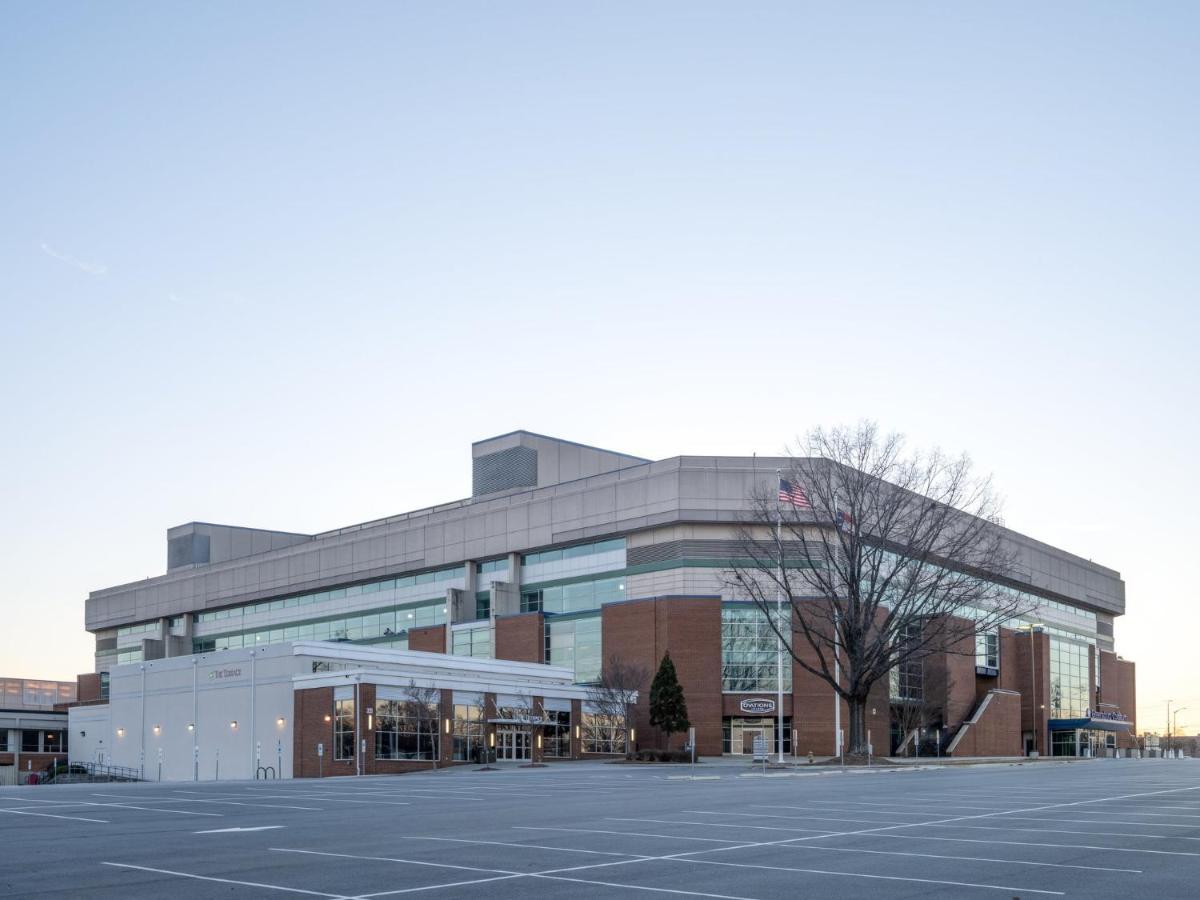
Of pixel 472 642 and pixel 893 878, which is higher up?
pixel 893 878

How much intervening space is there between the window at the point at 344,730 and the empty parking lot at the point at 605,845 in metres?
30.8

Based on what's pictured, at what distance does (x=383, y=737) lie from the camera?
61.4 metres

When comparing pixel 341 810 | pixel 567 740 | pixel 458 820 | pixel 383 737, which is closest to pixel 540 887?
pixel 458 820

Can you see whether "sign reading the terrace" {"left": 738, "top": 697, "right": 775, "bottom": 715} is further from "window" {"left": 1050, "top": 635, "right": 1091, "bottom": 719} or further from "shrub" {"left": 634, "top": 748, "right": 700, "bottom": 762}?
"window" {"left": 1050, "top": 635, "right": 1091, "bottom": 719}

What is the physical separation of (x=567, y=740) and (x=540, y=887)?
210ft

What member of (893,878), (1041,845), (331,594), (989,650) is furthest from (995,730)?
(893,878)

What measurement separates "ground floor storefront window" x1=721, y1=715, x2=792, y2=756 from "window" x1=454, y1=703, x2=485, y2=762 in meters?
17.1

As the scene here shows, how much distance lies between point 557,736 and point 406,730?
14.6 meters

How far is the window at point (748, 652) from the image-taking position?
252ft

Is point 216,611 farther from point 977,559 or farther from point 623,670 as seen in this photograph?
point 977,559

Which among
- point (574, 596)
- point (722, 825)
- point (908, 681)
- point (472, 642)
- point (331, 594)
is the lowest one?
point (908, 681)

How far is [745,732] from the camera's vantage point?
252ft

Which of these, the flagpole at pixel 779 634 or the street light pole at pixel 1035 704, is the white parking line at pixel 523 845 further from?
the street light pole at pixel 1035 704

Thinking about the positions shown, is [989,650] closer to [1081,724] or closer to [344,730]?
[1081,724]
